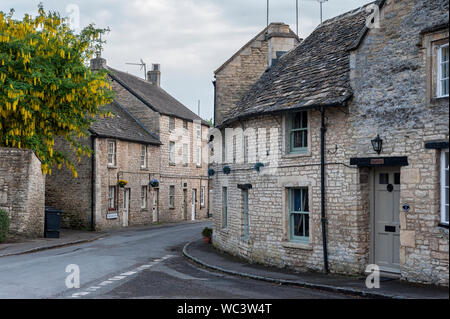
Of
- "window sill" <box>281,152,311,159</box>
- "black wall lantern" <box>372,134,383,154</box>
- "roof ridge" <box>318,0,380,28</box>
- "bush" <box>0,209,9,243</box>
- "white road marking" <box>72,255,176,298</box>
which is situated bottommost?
"white road marking" <box>72,255,176,298</box>

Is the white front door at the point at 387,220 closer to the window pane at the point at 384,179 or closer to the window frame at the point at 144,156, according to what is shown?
the window pane at the point at 384,179

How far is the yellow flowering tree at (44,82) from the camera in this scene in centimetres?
2336

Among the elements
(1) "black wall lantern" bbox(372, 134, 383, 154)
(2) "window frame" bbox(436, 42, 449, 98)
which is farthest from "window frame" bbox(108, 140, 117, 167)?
(2) "window frame" bbox(436, 42, 449, 98)

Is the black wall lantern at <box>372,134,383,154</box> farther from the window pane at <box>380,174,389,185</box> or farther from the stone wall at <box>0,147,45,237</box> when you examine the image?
the stone wall at <box>0,147,45,237</box>

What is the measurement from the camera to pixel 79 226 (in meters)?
30.8

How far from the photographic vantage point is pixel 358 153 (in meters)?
13.7

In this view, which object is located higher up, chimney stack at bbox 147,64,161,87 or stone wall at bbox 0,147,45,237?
chimney stack at bbox 147,64,161,87

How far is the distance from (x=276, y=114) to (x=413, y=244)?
19.1 ft

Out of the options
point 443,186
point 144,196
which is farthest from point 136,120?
point 443,186

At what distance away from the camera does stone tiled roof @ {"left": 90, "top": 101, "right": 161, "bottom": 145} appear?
31.9 meters

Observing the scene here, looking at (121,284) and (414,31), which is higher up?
(414,31)

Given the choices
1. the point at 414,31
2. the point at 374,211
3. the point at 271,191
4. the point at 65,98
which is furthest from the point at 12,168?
the point at 414,31

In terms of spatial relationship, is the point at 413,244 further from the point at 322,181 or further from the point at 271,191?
the point at 271,191
